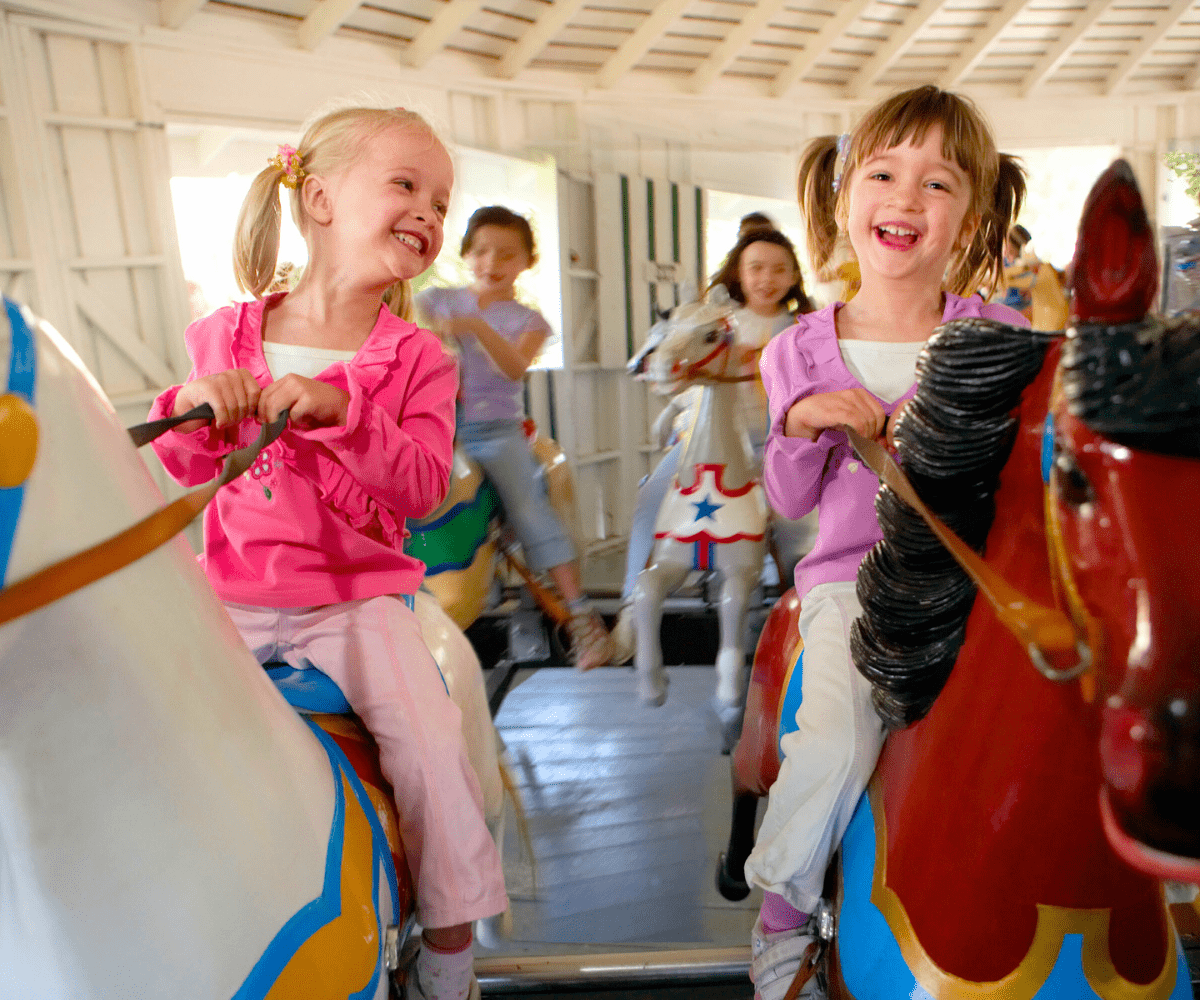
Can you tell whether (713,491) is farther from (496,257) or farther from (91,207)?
(91,207)

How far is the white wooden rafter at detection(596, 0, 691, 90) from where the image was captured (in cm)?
399

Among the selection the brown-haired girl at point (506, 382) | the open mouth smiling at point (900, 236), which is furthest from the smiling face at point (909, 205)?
the brown-haired girl at point (506, 382)

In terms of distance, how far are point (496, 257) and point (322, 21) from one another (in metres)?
1.74

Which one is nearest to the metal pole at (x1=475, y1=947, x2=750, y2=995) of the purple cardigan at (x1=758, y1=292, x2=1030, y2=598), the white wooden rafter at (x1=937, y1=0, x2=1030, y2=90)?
the purple cardigan at (x1=758, y1=292, x2=1030, y2=598)

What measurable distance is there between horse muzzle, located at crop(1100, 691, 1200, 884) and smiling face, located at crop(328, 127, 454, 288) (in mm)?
893

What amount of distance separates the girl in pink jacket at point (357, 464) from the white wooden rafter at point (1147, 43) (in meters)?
5.17

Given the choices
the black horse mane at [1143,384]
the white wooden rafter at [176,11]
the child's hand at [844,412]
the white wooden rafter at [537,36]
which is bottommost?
the child's hand at [844,412]

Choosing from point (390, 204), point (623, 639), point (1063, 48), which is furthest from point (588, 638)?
point (1063, 48)

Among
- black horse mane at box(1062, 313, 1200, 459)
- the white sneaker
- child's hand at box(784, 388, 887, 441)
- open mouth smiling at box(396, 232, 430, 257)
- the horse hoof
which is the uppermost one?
open mouth smiling at box(396, 232, 430, 257)

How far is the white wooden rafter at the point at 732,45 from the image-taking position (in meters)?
4.12

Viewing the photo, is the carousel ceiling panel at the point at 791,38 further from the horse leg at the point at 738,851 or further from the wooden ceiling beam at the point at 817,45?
the horse leg at the point at 738,851

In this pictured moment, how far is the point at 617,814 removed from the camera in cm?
204

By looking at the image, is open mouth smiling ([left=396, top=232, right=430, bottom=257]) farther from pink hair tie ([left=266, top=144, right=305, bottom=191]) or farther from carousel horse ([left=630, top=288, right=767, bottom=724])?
carousel horse ([left=630, top=288, right=767, bottom=724])

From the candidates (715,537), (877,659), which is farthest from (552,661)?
(877,659)
